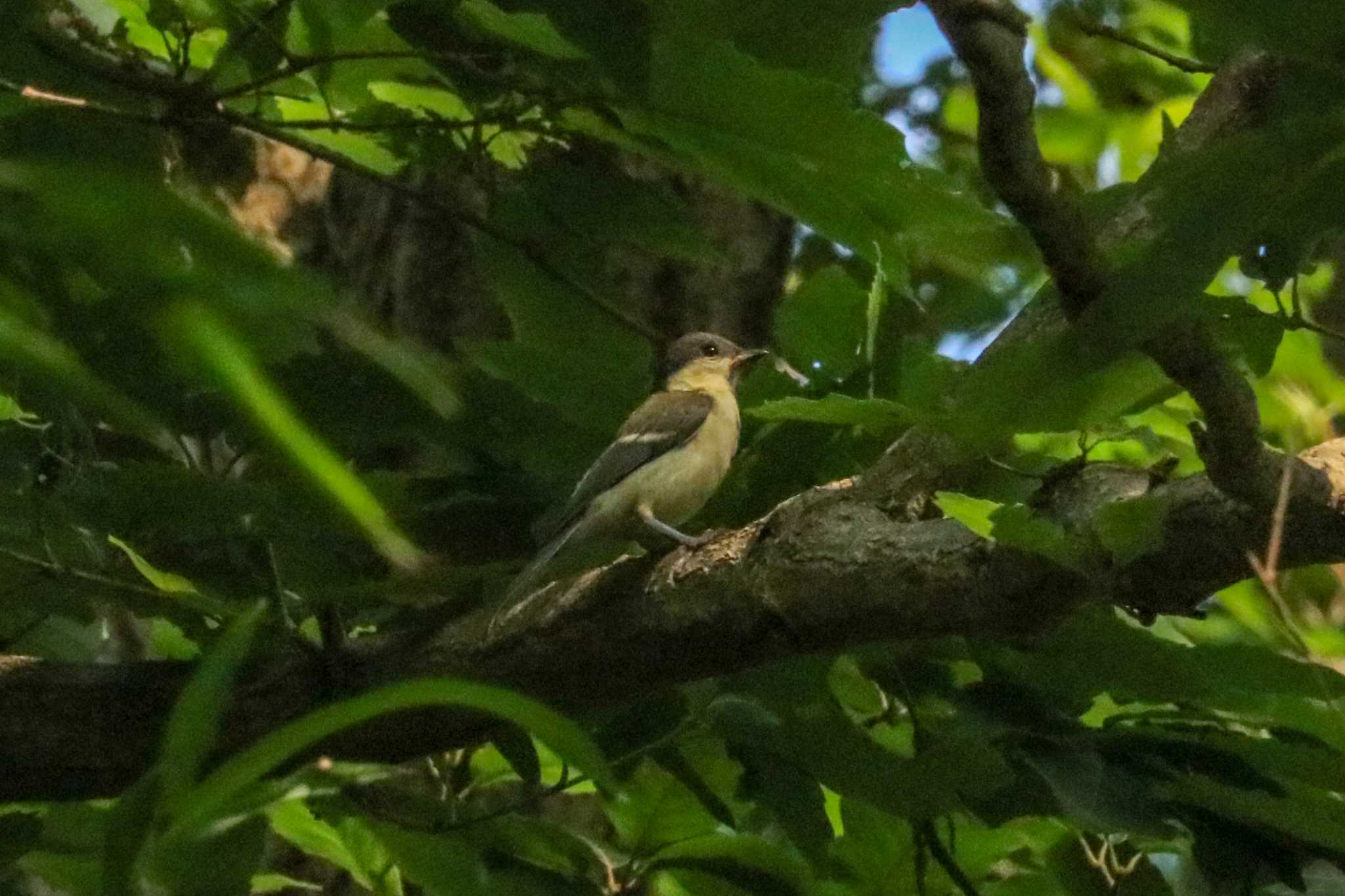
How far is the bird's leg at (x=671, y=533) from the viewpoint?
2451 millimetres

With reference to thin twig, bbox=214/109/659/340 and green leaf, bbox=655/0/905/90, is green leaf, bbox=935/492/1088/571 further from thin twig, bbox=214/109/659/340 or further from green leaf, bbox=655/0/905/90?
thin twig, bbox=214/109/659/340

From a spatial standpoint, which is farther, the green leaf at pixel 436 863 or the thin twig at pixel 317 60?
the thin twig at pixel 317 60

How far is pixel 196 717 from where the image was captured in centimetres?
85

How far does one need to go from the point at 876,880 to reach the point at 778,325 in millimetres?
945

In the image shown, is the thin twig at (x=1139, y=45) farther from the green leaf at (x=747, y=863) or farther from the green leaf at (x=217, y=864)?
the green leaf at (x=217, y=864)

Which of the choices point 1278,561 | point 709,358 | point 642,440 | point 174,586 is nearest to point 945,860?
point 1278,561

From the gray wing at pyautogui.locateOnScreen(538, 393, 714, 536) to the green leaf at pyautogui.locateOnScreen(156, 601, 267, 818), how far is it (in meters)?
1.62

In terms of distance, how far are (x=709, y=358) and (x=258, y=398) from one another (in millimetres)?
4396

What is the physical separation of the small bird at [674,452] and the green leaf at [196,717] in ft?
7.05

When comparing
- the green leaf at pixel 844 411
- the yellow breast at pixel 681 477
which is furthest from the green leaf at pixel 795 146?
the yellow breast at pixel 681 477

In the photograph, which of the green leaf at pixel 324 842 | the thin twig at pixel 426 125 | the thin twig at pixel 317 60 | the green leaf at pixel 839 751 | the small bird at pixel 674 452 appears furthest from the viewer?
the small bird at pixel 674 452

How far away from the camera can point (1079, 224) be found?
4.46 feet

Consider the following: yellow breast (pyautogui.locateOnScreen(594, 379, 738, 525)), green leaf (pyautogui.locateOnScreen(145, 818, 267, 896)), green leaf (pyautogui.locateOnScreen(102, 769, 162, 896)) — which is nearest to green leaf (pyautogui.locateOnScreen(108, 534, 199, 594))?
green leaf (pyautogui.locateOnScreen(145, 818, 267, 896))

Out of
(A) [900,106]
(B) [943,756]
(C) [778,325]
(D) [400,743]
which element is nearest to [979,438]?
(B) [943,756]
